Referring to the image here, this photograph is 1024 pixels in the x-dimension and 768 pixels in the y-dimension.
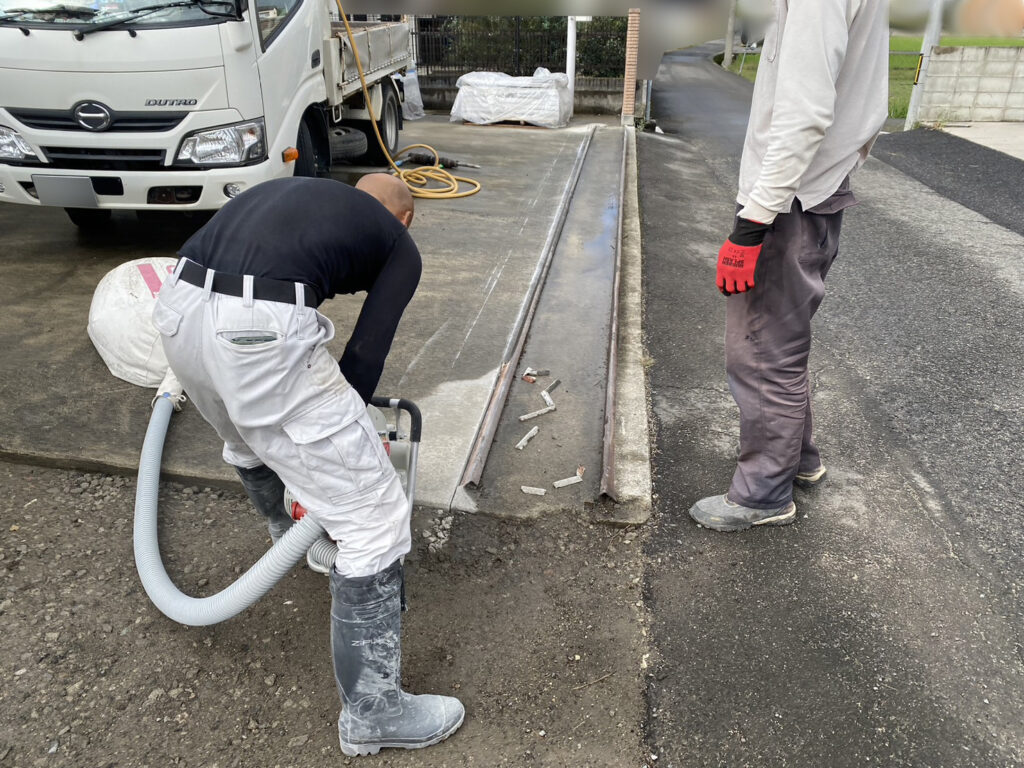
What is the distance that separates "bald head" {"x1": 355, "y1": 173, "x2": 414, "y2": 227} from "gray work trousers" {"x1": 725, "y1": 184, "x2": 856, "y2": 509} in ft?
4.21

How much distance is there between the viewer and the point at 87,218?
6.15 metres

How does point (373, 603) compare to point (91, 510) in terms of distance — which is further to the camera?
point (91, 510)

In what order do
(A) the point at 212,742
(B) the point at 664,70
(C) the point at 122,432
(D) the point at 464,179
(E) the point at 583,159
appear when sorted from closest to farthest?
(A) the point at 212,742, (C) the point at 122,432, (D) the point at 464,179, (E) the point at 583,159, (B) the point at 664,70

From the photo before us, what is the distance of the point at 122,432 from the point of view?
3.46 m

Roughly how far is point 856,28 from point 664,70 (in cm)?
3225

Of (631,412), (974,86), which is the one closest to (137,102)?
(631,412)

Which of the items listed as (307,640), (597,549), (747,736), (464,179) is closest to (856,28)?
(597,549)

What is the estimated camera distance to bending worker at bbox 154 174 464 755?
1.85m

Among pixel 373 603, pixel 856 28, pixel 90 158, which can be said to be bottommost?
pixel 373 603

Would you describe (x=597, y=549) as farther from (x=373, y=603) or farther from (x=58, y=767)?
(x=58, y=767)

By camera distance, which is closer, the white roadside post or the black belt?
the black belt

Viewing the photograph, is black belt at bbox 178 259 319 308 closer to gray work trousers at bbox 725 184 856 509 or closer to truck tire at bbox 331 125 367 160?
gray work trousers at bbox 725 184 856 509

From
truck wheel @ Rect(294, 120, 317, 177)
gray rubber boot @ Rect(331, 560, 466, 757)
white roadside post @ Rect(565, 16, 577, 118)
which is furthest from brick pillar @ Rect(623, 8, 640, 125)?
gray rubber boot @ Rect(331, 560, 466, 757)

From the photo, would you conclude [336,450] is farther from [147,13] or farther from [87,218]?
[87,218]
